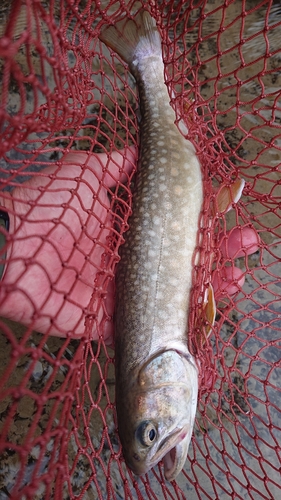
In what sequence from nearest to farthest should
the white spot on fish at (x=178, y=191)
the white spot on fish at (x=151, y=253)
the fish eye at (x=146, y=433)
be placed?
the fish eye at (x=146, y=433)
the white spot on fish at (x=151, y=253)
the white spot on fish at (x=178, y=191)

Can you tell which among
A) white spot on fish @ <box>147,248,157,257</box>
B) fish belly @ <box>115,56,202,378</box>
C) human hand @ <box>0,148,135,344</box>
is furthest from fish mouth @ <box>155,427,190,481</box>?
white spot on fish @ <box>147,248,157,257</box>

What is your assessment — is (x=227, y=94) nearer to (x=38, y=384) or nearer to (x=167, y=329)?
(x=167, y=329)

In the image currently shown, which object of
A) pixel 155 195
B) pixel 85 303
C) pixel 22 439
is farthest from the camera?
pixel 22 439

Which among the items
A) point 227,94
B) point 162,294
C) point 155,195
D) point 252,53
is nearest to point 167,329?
point 162,294

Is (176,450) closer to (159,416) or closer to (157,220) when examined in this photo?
(159,416)

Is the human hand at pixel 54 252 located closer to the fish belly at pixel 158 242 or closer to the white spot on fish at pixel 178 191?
the fish belly at pixel 158 242

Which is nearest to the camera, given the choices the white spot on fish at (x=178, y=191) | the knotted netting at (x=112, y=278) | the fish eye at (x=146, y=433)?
the fish eye at (x=146, y=433)

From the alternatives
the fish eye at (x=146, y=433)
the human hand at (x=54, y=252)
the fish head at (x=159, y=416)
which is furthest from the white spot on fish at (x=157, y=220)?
the fish eye at (x=146, y=433)

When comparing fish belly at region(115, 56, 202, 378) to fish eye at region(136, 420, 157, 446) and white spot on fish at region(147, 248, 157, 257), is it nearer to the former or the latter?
white spot on fish at region(147, 248, 157, 257)

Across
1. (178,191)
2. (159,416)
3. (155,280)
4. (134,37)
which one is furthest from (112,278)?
(134,37)
